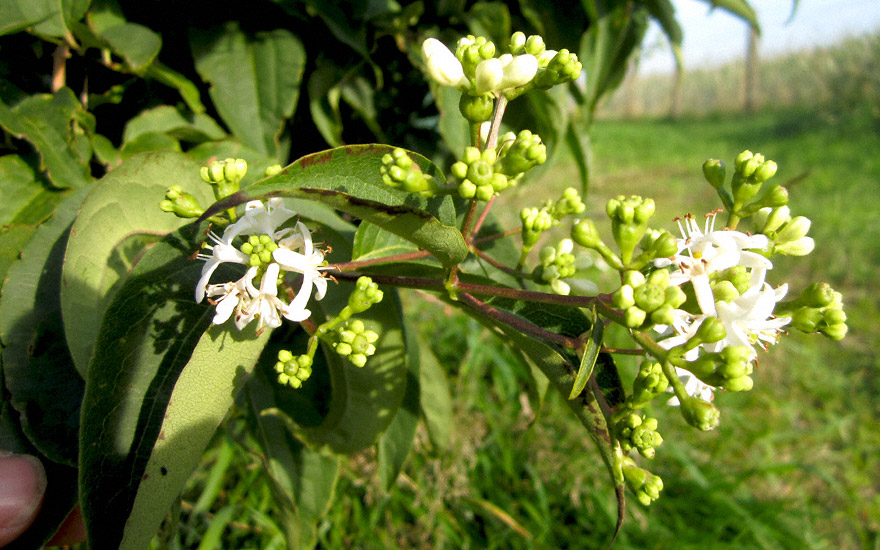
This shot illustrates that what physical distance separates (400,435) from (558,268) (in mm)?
865

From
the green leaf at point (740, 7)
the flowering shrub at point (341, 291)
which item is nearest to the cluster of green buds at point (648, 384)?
the flowering shrub at point (341, 291)

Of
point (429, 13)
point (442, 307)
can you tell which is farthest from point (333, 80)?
point (442, 307)

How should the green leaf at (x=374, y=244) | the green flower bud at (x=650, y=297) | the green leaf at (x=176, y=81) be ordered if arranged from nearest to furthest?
1. the green flower bud at (x=650, y=297)
2. the green leaf at (x=374, y=244)
3. the green leaf at (x=176, y=81)

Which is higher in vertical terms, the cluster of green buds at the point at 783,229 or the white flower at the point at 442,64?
the white flower at the point at 442,64

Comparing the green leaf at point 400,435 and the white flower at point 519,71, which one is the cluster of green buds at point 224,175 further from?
the green leaf at point 400,435

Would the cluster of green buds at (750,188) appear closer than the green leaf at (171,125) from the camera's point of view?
Yes

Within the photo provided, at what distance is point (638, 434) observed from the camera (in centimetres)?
96

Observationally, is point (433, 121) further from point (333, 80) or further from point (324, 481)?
point (324, 481)

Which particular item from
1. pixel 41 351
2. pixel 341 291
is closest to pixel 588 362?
pixel 341 291

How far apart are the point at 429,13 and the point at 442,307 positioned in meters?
2.04

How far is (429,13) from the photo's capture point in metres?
2.09

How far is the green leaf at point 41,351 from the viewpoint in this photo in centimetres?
123

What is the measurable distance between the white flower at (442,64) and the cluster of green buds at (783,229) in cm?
63

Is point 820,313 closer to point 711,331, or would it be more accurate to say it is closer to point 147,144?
point 711,331
